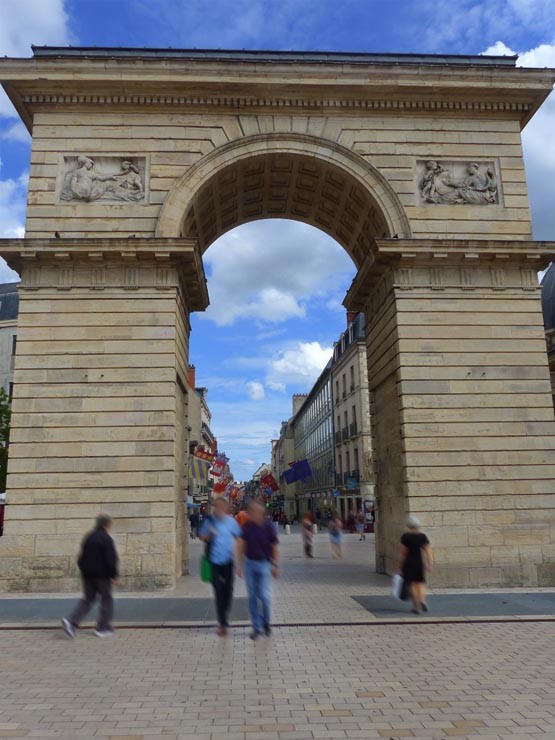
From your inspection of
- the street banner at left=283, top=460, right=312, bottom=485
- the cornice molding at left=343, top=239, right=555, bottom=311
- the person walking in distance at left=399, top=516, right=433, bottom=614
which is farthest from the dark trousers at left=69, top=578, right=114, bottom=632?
the street banner at left=283, top=460, right=312, bottom=485

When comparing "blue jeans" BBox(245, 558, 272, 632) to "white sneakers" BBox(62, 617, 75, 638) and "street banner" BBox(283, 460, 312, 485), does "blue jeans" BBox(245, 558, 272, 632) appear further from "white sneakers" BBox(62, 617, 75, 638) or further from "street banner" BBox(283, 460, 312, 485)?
"street banner" BBox(283, 460, 312, 485)

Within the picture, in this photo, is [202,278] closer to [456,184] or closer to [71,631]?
[456,184]

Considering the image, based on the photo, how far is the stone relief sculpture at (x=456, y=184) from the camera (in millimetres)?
17812

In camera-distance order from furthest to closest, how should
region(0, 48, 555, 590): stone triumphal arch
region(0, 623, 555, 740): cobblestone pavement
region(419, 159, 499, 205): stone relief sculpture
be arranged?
region(419, 159, 499, 205): stone relief sculpture < region(0, 48, 555, 590): stone triumphal arch < region(0, 623, 555, 740): cobblestone pavement

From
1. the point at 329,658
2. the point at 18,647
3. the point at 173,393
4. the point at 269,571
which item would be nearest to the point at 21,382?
the point at 173,393

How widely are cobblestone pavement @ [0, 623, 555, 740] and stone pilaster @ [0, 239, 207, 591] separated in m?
4.92

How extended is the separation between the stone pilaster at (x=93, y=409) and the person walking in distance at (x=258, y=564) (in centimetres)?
608

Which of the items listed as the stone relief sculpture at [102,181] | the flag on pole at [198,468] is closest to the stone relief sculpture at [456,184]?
the stone relief sculpture at [102,181]

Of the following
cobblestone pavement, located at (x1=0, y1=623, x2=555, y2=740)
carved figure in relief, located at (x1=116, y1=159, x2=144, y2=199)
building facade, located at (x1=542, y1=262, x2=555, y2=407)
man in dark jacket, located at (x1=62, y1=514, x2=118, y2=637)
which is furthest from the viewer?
building facade, located at (x1=542, y1=262, x2=555, y2=407)

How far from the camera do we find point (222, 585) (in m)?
9.88

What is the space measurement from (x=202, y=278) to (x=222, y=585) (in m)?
11.4

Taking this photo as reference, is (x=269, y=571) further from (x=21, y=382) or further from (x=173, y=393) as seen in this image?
(x=21, y=382)

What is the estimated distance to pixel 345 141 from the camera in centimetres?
1805

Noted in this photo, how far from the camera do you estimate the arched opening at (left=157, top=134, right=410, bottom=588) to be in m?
17.6
